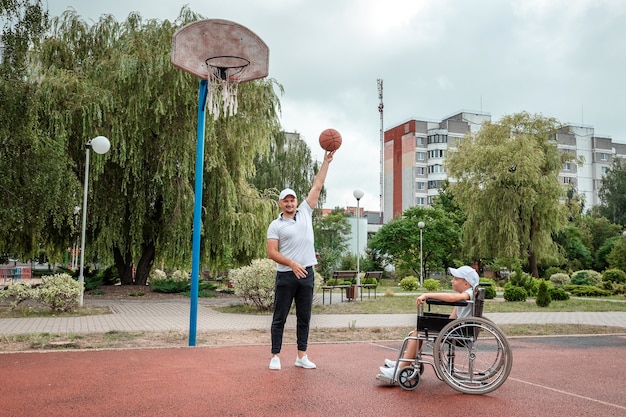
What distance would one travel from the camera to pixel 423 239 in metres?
39.1

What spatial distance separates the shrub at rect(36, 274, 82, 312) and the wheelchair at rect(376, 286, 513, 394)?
9139 mm

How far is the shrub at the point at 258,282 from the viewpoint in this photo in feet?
43.2

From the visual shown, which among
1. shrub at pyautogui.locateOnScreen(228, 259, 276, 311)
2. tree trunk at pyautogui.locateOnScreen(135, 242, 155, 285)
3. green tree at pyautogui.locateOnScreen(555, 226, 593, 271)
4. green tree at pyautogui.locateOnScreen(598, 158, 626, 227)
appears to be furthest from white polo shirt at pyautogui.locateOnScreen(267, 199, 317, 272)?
green tree at pyautogui.locateOnScreen(598, 158, 626, 227)

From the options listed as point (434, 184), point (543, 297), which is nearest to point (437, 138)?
point (434, 184)

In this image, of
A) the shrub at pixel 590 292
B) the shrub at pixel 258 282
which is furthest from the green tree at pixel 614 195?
the shrub at pixel 258 282

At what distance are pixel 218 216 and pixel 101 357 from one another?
12205 mm

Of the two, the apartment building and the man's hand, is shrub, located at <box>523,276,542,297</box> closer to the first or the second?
the man's hand

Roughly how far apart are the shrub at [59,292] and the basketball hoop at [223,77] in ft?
20.1

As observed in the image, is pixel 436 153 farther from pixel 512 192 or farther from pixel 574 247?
pixel 512 192

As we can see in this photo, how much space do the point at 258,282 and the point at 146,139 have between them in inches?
283

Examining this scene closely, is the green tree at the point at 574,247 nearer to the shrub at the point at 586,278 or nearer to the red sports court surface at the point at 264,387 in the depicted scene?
the shrub at the point at 586,278

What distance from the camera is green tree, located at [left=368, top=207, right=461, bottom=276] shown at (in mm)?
38969

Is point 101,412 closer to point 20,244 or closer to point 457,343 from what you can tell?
point 457,343

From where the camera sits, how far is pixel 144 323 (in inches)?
427
